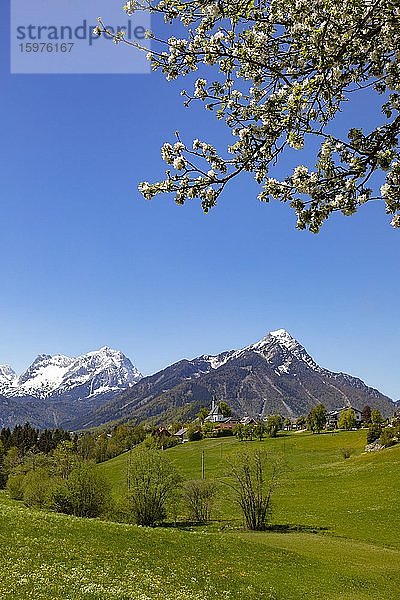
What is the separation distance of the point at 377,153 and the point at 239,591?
25.8 m

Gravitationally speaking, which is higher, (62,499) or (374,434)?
(374,434)

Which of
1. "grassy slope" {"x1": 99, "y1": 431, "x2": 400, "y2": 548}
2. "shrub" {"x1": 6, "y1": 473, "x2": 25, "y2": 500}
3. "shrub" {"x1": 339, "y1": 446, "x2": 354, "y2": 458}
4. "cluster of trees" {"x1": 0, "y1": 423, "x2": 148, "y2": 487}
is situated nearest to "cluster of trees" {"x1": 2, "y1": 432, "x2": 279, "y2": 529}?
"grassy slope" {"x1": 99, "y1": 431, "x2": 400, "y2": 548}

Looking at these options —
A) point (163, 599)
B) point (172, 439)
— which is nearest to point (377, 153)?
point (163, 599)

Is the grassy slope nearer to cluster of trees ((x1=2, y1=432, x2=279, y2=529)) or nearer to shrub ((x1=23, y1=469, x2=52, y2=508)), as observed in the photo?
cluster of trees ((x1=2, y1=432, x2=279, y2=529))

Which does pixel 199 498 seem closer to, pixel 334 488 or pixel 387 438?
pixel 334 488

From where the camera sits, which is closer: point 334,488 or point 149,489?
point 149,489

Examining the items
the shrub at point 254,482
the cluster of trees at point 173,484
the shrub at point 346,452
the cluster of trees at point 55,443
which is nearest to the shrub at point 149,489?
the cluster of trees at point 173,484

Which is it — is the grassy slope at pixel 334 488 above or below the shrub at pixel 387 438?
below

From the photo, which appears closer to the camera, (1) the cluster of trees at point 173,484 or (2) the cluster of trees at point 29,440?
(1) the cluster of trees at point 173,484

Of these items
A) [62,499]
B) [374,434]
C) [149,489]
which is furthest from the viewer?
[374,434]

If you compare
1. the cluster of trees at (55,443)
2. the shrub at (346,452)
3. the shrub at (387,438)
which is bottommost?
the shrub at (346,452)

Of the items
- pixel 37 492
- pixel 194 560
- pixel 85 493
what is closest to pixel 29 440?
pixel 37 492

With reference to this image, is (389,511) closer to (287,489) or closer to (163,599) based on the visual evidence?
(287,489)

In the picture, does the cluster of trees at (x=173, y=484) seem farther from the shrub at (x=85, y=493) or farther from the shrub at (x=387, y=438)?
the shrub at (x=387, y=438)
